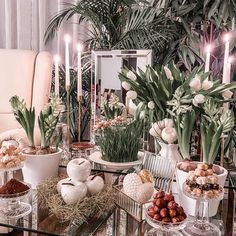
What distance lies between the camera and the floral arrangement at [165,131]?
1.26 meters

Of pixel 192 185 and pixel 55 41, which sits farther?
pixel 55 41

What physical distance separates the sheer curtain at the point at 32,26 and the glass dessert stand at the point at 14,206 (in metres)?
1.88

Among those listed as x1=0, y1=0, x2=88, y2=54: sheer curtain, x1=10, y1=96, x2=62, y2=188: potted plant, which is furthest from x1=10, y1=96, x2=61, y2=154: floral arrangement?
x1=0, y1=0, x2=88, y2=54: sheer curtain

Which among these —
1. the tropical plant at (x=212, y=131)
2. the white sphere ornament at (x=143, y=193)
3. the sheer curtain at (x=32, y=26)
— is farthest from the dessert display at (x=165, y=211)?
the sheer curtain at (x=32, y=26)

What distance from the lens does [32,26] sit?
2871mm

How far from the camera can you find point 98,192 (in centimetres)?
113

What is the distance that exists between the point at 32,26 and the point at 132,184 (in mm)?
2177

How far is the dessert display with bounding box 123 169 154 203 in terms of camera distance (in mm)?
1049

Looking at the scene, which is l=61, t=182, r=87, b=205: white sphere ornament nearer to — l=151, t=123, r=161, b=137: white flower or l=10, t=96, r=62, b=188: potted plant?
l=10, t=96, r=62, b=188: potted plant

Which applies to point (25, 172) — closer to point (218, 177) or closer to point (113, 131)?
point (113, 131)

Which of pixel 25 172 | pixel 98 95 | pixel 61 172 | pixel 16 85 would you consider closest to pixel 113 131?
pixel 61 172

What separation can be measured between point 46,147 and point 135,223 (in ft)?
1.60

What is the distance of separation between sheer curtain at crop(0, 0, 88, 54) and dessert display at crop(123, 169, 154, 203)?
75.6 inches

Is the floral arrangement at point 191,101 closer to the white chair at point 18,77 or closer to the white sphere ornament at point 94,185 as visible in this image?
the white sphere ornament at point 94,185
